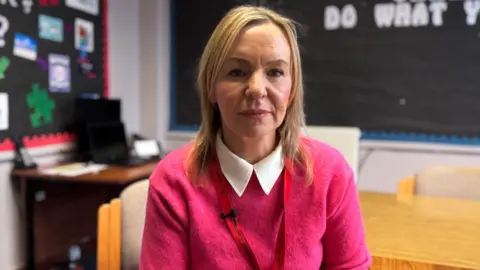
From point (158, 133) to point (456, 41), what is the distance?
90.2 inches

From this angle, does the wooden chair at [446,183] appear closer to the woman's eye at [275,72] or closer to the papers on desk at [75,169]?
the woman's eye at [275,72]

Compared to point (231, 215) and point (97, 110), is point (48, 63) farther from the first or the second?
point (231, 215)

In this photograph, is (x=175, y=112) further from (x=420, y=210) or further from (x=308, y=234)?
(x=308, y=234)

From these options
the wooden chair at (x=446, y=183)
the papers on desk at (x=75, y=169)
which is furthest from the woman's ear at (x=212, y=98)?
the papers on desk at (x=75, y=169)

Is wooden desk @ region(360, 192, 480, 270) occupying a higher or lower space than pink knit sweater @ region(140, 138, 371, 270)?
lower

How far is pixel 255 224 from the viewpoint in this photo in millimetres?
1006

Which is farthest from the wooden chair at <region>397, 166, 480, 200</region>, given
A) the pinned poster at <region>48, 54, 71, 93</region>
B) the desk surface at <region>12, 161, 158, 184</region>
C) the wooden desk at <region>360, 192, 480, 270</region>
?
the pinned poster at <region>48, 54, 71, 93</region>

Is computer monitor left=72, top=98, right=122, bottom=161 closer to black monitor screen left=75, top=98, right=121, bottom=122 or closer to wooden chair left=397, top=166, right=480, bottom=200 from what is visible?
black monitor screen left=75, top=98, right=121, bottom=122

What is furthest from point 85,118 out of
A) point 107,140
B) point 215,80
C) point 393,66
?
point 215,80

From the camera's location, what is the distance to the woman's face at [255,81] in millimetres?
957

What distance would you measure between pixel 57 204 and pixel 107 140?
1.74ft

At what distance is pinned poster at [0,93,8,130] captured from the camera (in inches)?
96.7

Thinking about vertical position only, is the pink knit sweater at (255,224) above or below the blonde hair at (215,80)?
below

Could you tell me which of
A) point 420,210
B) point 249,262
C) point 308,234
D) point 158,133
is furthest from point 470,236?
point 158,133
